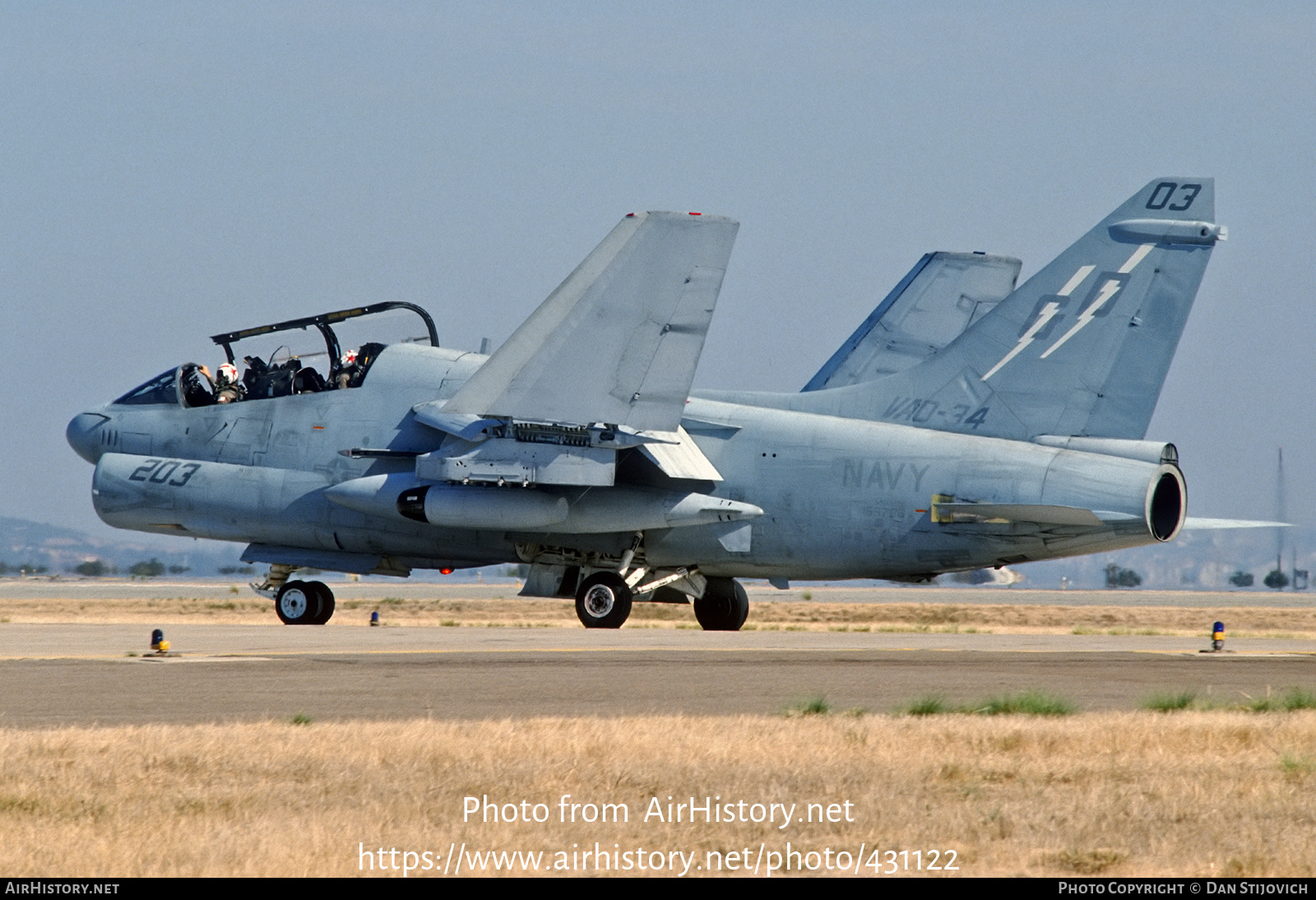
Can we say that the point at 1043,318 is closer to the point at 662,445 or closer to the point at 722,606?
the point at 662,445

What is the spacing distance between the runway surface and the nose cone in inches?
145

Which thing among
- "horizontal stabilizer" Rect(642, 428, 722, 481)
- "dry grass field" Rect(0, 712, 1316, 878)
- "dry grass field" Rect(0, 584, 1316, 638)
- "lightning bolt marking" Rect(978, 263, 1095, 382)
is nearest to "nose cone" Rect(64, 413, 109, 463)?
"dry grass field" Rect(0, 584, 1316, 638)

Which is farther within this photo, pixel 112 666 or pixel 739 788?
pixel 112 666

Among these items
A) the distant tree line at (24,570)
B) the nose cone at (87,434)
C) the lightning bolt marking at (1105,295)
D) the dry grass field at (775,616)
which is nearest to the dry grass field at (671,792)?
the lightning bolt marking at (1105,295)

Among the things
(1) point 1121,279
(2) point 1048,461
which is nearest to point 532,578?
(2) point 1048,461

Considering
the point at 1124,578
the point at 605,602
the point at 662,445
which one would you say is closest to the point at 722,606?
the point at 605,602

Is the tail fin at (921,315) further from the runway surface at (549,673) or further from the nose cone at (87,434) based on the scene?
the nose cone at (87,434)

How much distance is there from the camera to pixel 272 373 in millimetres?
26141

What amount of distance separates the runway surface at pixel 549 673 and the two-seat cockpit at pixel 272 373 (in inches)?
159

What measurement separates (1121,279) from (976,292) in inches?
274

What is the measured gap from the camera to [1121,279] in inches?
912

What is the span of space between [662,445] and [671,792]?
15313mm

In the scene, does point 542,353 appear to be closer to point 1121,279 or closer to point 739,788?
point 1121,279
